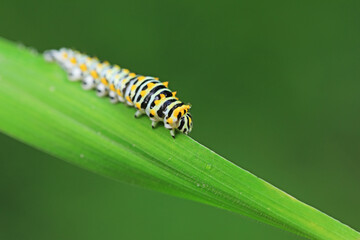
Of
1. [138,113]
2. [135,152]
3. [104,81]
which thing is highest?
[104,81]

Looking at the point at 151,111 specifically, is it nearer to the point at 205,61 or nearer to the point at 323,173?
the point at 205,61

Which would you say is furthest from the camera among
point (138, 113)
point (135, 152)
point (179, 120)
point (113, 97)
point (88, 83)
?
point (88, 83)

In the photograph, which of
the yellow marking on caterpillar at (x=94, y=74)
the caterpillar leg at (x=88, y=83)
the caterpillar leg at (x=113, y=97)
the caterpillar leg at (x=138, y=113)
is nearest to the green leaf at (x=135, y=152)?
the caterpillar leg at (x=138, y=113)

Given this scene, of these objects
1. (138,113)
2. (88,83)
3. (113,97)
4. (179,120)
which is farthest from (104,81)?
(179,120)

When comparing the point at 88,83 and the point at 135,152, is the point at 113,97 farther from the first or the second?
the point at 135,152

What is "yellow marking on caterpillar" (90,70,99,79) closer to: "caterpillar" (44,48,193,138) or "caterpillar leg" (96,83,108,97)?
"caterpillar" (44,48,193,138)

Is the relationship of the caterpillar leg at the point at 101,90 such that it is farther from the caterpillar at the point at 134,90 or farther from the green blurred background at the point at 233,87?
the green blurred background at the point at 233,87

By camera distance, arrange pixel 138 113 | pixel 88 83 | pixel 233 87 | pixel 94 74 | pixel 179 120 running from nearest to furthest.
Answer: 1. pixel 179 120
2. pixel 138 113
3. pixel 88 83
4. pixel 94 74
5. pixel 233 87
